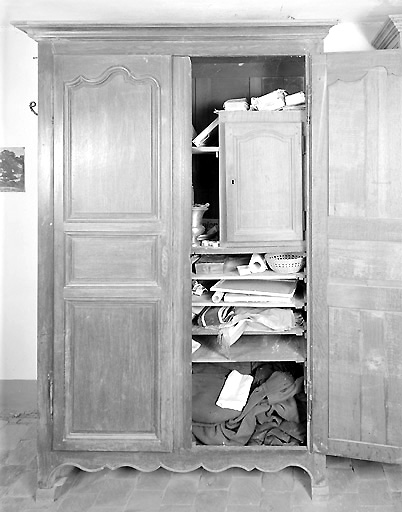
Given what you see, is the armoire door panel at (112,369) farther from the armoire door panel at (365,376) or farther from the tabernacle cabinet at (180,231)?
the armoire door panel at (365,376)

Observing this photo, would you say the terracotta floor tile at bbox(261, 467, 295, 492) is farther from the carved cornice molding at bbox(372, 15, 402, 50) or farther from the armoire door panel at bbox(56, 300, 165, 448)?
the carved cornice molding at bbox(372, 15, 402, 50)

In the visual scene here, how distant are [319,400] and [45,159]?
1656mm

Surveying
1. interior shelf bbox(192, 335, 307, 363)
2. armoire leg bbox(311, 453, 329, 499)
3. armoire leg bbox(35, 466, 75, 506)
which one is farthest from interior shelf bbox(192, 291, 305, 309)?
armoire leg bbox(35, 466, 75, 506)

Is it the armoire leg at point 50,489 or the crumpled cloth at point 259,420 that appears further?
the crumpled cloth at point 259,420

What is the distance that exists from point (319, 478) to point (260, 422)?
37cm

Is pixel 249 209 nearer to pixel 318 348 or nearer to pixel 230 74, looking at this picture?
pixel 318 348

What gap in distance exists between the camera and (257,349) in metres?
2.54

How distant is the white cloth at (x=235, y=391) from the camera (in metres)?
2.51

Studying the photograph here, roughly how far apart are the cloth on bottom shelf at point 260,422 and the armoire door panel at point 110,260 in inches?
28.8

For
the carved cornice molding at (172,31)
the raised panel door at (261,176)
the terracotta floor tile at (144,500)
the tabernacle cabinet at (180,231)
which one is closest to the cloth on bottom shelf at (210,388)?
the tabernacle cabinet at (180,231)

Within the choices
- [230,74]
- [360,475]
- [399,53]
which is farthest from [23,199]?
[360,475]

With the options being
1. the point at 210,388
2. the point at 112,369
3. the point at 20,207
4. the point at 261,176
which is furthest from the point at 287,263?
the point at 20,207

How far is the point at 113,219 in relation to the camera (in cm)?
231

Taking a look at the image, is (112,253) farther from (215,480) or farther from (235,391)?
(215,480)
